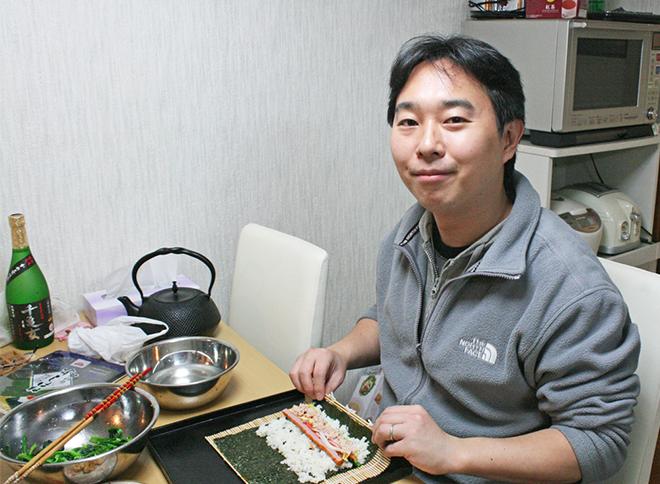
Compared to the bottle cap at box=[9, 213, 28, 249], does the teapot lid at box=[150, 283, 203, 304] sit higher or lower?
lower

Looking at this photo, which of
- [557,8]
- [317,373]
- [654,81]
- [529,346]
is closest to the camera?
[529,346]

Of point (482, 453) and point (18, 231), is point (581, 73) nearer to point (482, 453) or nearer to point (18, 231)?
point (482, 453)

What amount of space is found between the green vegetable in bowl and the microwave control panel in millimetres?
2188

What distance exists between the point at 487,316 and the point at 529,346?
0.30ft

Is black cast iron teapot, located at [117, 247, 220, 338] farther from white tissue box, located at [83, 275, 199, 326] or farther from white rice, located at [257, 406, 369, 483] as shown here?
white rice, located at [257, 406, 369, 483]

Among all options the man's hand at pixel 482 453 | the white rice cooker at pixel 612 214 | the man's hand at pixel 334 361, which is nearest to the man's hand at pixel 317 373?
the man's hand at pixel 334 361

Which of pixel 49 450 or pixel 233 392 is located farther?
pixel 233 392

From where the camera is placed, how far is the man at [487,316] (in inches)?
37.7

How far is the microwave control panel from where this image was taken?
2227mm

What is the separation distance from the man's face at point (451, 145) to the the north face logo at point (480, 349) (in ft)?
0.77

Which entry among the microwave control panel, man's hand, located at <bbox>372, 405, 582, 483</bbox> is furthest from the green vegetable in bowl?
the microwave control panel

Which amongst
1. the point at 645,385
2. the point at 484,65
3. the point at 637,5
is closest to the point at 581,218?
the point at 637,5

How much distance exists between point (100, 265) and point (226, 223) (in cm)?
41

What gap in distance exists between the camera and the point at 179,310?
1.43m
